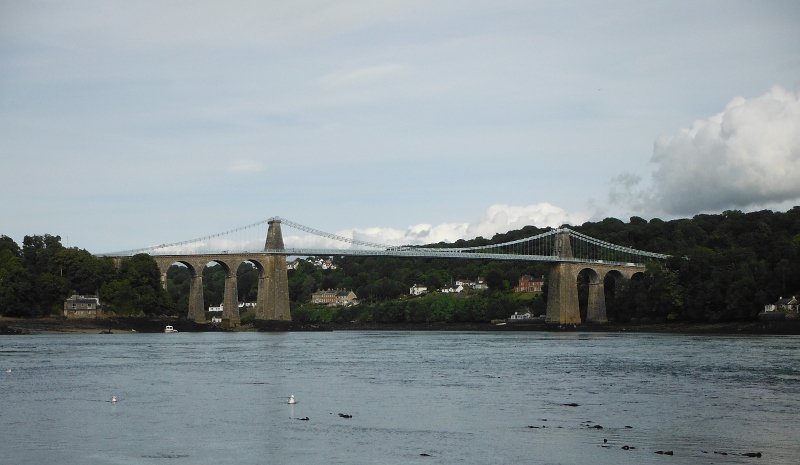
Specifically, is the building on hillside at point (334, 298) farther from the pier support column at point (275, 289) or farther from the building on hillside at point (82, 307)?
the building on hillside at point (82, 307)

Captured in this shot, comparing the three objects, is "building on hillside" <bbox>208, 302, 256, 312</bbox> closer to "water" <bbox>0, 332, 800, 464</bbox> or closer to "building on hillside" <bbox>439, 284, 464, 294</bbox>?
"building on hillside" <bbox>439, 284, 464, 294</bbox>

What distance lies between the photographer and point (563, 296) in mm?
92938

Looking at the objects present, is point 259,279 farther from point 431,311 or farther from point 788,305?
point 788,305

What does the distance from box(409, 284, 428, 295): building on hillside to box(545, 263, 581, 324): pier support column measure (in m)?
39.2

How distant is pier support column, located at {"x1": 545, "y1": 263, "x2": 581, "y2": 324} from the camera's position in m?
92.9

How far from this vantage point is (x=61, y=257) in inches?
3036

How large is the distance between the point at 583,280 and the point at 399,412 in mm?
86878

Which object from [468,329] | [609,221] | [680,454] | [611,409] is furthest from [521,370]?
[609,221]

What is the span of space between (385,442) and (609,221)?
116843 millimetres

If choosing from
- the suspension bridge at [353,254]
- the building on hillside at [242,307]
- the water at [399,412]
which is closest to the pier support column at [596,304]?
the suspension bridge at [353,254]

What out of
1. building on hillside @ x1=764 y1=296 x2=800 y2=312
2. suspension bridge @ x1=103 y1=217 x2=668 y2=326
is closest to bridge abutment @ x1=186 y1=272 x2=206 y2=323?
suspension bridge @ x1=103 y1=217 x2=668 y2=326

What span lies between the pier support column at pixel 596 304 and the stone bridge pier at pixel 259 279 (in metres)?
33.7

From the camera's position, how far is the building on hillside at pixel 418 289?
133 metres

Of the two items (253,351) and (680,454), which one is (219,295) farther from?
(680,454)
